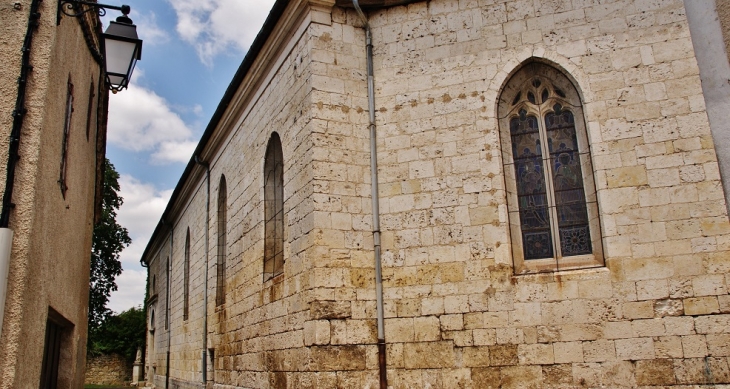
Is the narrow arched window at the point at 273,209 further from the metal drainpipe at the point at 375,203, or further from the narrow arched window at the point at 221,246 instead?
the narrow arched window at the point at 221,246

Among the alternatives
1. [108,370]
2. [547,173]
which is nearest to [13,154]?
[547,173]

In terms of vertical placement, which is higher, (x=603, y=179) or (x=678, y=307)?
(x=603, y=179)

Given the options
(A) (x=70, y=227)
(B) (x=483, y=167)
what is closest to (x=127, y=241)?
(A) (x=70, y=227)

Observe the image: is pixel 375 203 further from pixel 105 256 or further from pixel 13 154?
pixel 105 256

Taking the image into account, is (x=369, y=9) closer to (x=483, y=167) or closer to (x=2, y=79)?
(x=483, y=167)

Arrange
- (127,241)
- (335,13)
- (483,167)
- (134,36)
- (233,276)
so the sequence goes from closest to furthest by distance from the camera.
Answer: (134,36) → (483,167) → (335,13) → (233,276) → (127,241)

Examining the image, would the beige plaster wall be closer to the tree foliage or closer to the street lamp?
the street lamp

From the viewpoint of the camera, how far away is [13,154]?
4.07 meters

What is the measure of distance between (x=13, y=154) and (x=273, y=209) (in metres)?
5.04

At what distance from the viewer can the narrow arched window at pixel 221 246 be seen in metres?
12.0

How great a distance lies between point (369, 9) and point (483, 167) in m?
2.58

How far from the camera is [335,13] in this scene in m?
7.61

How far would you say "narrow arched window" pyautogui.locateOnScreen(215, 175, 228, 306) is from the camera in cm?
1203

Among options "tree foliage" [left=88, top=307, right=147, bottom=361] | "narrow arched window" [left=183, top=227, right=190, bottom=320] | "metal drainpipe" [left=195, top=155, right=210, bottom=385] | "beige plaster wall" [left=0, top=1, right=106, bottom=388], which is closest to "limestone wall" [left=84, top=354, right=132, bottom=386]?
"tree foliage" [left=88, top=307, right=147, bottom=361]
